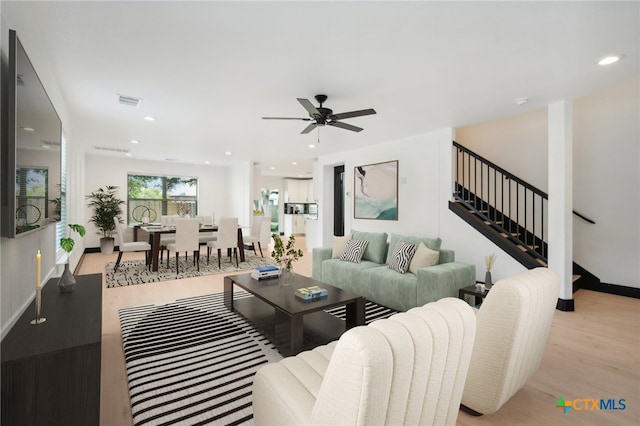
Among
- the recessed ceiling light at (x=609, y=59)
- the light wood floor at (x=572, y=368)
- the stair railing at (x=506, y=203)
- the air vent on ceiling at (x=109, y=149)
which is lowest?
the light wood floor at (x=572, y=368)

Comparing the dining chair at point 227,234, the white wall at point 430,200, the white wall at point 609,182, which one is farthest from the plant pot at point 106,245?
the white wall at point 609,182

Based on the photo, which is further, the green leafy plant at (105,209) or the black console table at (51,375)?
the green leafy plant at (105,209)

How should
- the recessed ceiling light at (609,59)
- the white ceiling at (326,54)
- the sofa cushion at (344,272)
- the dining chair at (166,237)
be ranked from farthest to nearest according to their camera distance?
the dining chair at (166,237) → the sofa cushion at (344,272) → the recessed ceiling light at (609,59) → the white ceiling at (326,54)

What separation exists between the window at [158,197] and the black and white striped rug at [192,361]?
19.3 feet

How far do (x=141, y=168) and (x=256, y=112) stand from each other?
616 cm

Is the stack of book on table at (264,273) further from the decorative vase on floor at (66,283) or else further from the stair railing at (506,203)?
the stair railing at (506,203)

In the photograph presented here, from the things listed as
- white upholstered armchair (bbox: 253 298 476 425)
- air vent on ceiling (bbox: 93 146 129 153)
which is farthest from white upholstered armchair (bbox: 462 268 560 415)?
air vent on ceiling (bbox: 93 146 129 153)

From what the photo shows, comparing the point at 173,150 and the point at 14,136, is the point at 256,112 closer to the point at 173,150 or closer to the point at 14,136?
the point at 14,136

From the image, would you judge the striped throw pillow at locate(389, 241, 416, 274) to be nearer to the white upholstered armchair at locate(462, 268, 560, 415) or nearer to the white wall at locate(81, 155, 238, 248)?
the white upholstered armchair at locate(462, 268, 560, 415)

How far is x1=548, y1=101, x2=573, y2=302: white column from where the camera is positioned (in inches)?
138

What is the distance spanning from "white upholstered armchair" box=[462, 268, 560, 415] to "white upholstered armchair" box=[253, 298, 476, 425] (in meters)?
0.48

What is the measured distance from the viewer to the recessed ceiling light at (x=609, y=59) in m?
2.45

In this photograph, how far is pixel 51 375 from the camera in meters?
1.21

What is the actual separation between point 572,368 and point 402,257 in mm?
1828
